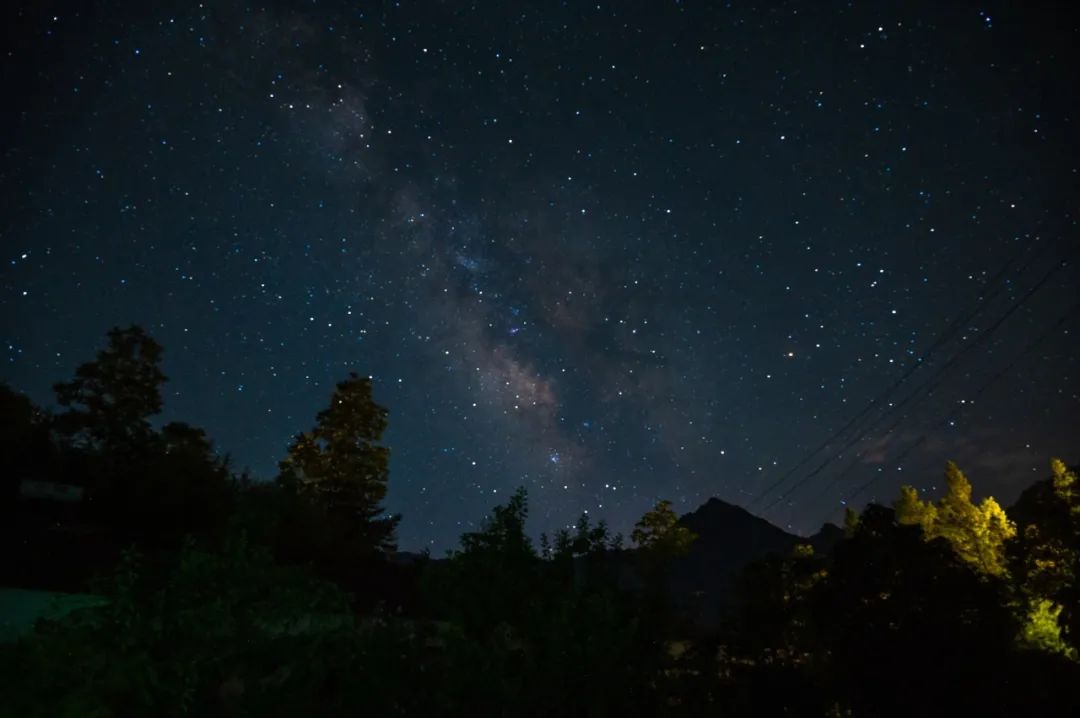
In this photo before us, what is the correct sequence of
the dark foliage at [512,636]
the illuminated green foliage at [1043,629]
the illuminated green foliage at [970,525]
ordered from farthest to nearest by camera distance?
the illuminated green foliage at [970,525] < the illuminated green foliage at [1043,629] < the dark foliage at [512,636]

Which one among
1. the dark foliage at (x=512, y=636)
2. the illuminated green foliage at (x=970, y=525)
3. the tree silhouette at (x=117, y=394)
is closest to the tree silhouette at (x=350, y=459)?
the tree silhouette at (x=117, y=394)

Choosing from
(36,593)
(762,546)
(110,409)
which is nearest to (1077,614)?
(36,593)

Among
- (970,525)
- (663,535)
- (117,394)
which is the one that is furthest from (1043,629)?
(117,394)

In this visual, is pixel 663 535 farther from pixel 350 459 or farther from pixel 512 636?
pixel 512 636

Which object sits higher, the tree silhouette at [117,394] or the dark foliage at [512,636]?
the tree silhouette at [117,394]

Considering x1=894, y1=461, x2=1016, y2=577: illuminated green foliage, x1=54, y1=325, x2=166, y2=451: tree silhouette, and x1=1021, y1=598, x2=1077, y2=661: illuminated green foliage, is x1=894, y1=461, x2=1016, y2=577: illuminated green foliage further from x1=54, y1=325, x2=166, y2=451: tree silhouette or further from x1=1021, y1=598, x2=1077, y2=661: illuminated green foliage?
x1=54, y1=325, x2=166, y2=451: tree silhouette

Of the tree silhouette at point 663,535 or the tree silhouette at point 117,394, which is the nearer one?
the tree silhouette at point 117,394

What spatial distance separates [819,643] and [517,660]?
5.32 metres

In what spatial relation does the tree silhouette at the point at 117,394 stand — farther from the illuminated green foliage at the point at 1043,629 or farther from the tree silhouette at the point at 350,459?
the illuminated green foliage at the point at 1043,629

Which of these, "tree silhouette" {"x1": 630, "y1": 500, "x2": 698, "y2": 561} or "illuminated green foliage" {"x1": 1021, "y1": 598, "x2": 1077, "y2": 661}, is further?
"tree silhouette" {"x1": 630, "y1": 500, "x2": 698, "y2": 561}

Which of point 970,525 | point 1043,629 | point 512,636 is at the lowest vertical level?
point 512,636

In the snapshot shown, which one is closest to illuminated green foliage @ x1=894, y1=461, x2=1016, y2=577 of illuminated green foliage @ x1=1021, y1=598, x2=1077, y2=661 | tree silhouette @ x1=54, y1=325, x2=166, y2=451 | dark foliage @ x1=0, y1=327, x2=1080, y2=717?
illuminated green foliage @ x1=1021, y1=598, x2=1077, y2=661

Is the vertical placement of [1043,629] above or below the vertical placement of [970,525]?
below

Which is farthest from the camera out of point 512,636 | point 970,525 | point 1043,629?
point 970,525
